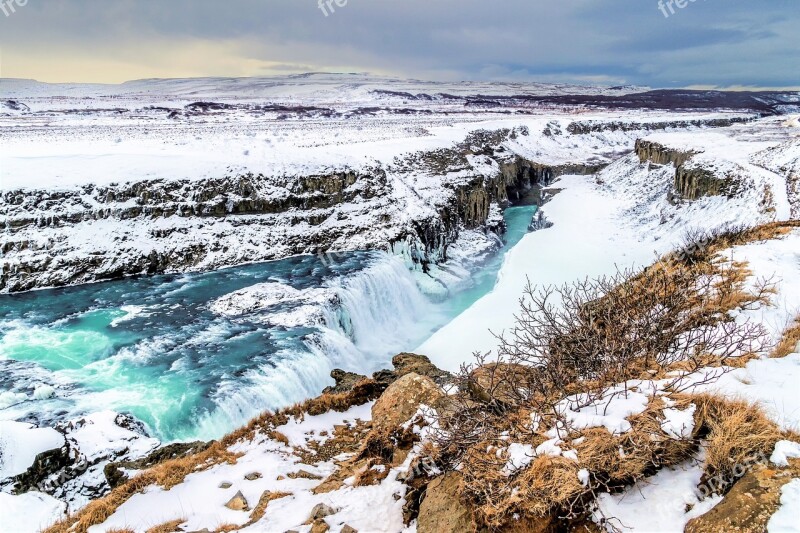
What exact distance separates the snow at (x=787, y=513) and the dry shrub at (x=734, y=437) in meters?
0.32

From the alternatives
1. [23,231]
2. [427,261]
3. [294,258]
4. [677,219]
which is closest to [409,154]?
[427,261]

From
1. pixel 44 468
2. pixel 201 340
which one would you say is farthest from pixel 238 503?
pixel 201 340

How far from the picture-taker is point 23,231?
21344mm

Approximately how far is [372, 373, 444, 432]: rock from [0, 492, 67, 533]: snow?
17.4 feet

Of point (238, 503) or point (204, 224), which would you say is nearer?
point (238, 503)

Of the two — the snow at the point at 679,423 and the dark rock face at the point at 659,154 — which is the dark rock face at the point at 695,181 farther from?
the snow at the point at 679,423

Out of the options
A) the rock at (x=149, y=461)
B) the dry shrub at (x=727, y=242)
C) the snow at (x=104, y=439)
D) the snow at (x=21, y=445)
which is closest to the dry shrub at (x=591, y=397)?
the dry shrub at (x=727, y=242)

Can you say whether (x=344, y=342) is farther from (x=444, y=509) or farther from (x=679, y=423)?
(x=679, y=423)

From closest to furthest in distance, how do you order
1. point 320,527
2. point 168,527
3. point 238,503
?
point 320,527, point 168,527, point 238,503

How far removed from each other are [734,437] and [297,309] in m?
16.7

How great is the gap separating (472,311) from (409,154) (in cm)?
2068

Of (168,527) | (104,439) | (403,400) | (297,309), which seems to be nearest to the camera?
(168,527)

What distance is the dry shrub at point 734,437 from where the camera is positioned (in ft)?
10.9

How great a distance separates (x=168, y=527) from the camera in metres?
5.95
